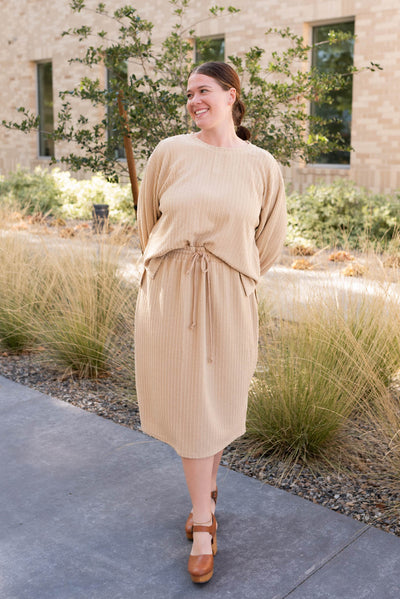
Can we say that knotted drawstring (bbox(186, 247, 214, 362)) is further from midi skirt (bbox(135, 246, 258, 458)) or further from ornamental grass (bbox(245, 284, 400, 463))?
ornamental grass (bbox(245, 284, 400, 463))

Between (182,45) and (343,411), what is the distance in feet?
15.4

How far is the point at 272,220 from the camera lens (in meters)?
2.88

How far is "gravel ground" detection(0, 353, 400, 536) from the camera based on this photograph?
3186 millimetres

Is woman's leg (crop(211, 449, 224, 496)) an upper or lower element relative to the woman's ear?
lower

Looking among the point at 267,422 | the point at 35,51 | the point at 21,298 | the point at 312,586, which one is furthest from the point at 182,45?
the point at 35,51

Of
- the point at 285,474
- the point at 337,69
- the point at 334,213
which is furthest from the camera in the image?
the point at 337,69

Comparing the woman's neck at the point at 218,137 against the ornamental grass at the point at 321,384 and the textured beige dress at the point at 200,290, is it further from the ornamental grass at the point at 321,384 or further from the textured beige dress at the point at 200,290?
the ornamental grass at the point at 321,384

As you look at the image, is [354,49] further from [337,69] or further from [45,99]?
[45,99]

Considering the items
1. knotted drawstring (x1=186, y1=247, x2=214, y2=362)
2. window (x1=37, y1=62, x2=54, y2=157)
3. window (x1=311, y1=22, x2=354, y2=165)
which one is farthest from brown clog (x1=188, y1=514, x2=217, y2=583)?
window (x1=37, y1=62, x2=54, y2=157)

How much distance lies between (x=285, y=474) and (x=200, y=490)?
92cm

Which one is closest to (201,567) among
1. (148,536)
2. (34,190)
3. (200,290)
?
(148,536)

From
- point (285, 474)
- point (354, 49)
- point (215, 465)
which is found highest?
point (354, 49)

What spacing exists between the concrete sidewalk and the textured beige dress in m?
0.47

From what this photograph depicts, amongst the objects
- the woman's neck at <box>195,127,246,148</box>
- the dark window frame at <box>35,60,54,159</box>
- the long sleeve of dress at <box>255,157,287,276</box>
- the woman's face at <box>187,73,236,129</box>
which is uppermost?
the dark window frame at <box>35,60,54,159</box>
